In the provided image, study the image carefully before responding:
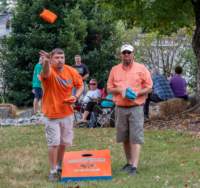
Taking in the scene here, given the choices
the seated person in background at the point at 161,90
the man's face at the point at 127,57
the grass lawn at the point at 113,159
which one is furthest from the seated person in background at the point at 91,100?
the man's face at the point at 127,57

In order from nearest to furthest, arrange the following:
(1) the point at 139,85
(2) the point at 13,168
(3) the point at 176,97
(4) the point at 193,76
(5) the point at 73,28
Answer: (1) the point at 139,85, (2) the point at 13,168, (3) the point at 176,97, (5) the point at 73,28, (4) the point at 193,76

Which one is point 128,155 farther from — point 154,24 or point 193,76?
point 193,76

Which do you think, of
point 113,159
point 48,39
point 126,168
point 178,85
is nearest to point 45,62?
point 126,168

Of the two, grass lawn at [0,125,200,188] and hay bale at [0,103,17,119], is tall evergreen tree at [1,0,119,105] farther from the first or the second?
grass lawn at [0,125,200,188]

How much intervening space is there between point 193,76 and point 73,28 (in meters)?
5.53

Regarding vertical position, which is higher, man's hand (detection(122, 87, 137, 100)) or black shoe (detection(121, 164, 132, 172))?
man's hand (detection(122, 87, 137, 100))

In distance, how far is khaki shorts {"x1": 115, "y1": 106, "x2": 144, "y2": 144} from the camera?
7934mm

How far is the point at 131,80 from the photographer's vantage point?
791 centimetres

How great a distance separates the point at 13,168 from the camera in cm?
846

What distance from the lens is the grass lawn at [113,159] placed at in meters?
7.34

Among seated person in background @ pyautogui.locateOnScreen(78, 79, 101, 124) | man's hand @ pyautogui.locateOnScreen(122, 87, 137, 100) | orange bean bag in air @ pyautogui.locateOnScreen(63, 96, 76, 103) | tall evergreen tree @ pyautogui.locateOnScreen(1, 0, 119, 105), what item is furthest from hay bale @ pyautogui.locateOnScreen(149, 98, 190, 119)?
orange bean bag in air @ pyautogui.locateOnScreen(63, 96, 76, 103)

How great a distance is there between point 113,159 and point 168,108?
5.99 m

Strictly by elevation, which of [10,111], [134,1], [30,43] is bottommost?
[10,111]

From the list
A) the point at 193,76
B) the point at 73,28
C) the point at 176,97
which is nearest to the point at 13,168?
the point at 176,97
